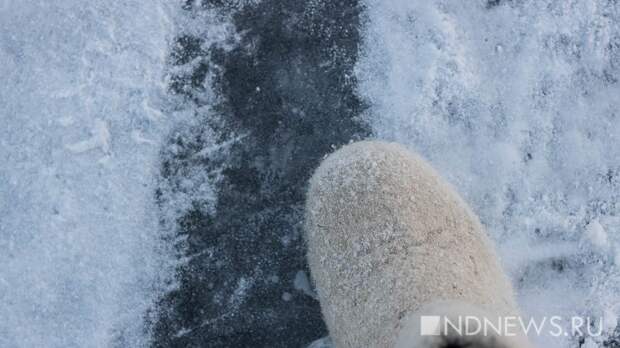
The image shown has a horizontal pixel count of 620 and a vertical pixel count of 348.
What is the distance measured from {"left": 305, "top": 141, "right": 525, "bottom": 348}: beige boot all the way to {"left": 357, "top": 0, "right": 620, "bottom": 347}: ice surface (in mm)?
200

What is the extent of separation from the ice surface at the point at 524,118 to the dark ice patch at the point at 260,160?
0.46 ft

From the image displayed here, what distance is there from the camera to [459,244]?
1696mm

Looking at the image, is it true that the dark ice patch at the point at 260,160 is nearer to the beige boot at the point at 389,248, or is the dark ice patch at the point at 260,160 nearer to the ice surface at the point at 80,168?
the ice surface at the point at 80,168

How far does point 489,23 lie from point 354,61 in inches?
17.3

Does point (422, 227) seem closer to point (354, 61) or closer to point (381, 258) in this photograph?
point (381, 258)

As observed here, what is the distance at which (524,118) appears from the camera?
6.67ft

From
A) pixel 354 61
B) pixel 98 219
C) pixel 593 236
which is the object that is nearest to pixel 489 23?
pixel 354 61

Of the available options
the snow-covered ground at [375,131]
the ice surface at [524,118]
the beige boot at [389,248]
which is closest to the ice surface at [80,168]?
the snow-covered ground at [375,131]

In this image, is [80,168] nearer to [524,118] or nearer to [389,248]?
[389,248]

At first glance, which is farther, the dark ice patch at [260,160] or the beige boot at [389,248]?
the dark ice patch at [260,160]

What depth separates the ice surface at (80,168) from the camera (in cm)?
200

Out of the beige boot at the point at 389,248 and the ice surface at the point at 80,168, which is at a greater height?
the ice surface at the point at 80,168

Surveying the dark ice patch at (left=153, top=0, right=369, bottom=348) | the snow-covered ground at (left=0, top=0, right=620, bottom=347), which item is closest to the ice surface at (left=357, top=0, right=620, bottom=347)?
the snow-covered ground at (left=0, top=0, right=620, bottom=347)

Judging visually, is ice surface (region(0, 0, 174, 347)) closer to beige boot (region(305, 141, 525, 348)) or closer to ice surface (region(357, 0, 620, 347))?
beige boot (region(305, 141, 525, 348))
